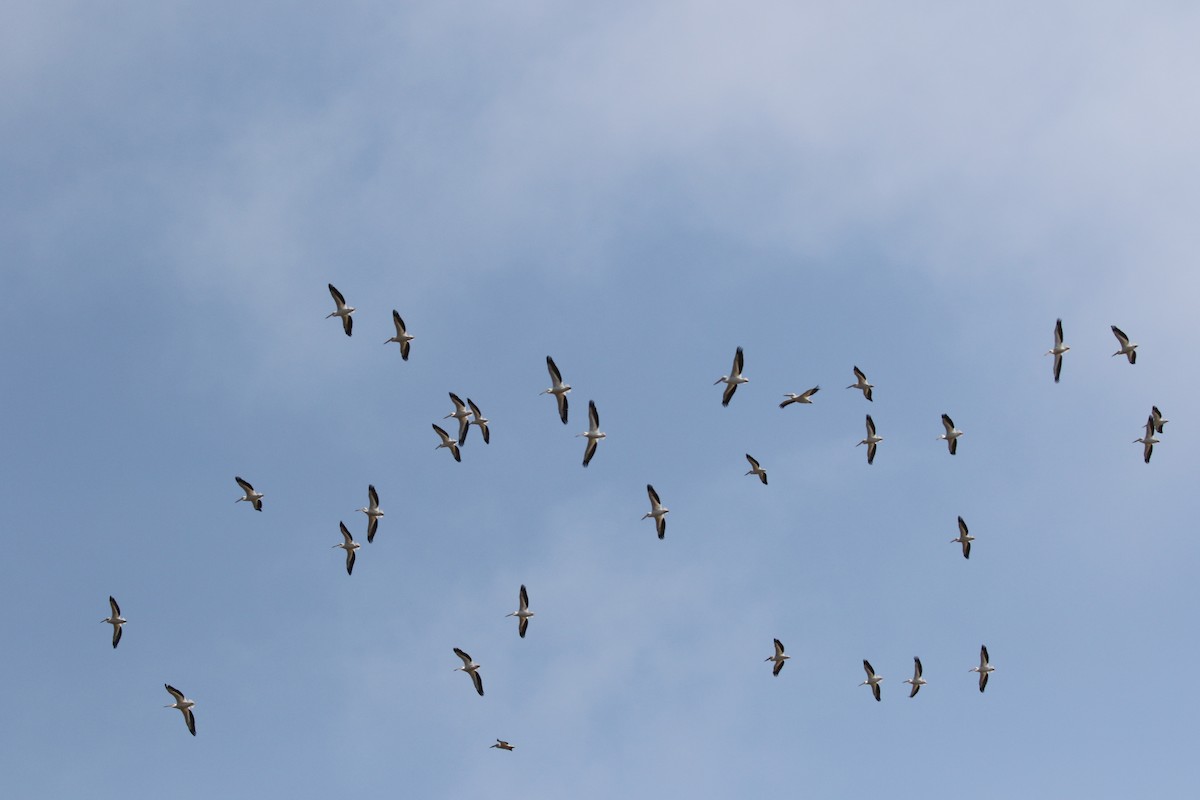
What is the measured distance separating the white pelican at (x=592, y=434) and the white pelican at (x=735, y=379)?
649cm

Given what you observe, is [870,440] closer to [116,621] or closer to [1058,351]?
[1058,351]

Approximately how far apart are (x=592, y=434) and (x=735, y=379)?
785 centimetres

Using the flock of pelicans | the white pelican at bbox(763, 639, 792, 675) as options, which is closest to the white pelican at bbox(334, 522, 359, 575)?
the flock of pelicans

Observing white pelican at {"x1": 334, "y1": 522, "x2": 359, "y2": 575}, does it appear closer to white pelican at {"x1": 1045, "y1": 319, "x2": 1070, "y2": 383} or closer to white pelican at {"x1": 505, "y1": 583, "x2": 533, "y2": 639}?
white pelican at {"x1": 505, "y1": 583, "x2": 533, "y2": 639}

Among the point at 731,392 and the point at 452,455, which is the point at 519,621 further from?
the point at 731,392

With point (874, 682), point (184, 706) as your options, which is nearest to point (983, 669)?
point (874, 682)

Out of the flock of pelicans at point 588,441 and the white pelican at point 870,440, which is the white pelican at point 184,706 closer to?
the flock of pelicans at point 588,441

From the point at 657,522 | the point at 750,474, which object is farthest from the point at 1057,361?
the point at 657,522

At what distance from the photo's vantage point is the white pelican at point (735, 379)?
76.6 metres

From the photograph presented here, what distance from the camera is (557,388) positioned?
7600 centimetres

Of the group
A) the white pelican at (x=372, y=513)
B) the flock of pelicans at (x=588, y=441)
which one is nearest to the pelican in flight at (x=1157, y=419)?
the flock of pelicans at (x=588, y=441)

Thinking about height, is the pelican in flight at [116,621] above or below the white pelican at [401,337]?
below

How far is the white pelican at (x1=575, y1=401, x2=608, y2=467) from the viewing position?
7781cm

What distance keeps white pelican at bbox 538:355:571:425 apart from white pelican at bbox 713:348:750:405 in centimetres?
768
